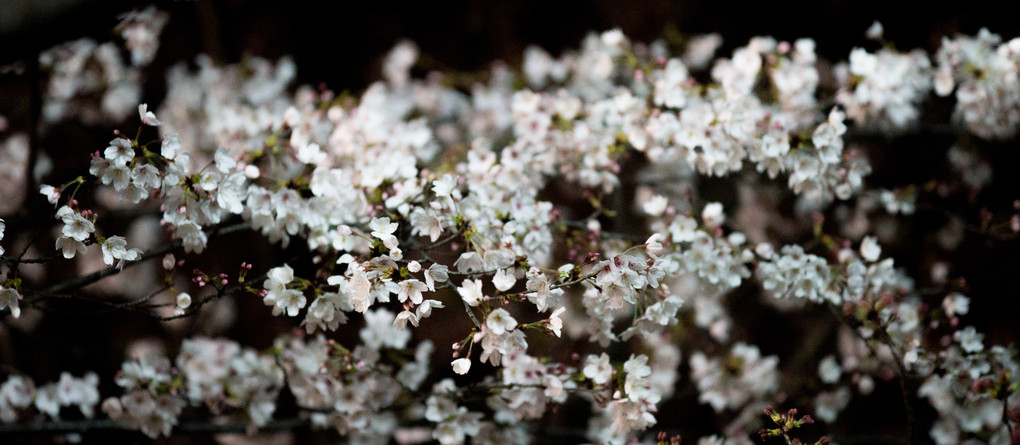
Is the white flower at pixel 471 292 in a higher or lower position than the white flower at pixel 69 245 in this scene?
higher

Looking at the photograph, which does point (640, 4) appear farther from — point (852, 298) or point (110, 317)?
point (110, 317)

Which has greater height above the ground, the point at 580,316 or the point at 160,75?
the point at 160,75

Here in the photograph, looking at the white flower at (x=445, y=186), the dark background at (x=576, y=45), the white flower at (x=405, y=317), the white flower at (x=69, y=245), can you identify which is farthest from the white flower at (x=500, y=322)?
the dark background at (x=576, y=45)

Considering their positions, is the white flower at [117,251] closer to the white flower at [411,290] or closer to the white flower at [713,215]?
the white flower at [411,290]

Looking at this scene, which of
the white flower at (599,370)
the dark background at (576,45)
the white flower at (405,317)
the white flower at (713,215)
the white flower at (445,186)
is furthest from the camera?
the dark background at (576,45)

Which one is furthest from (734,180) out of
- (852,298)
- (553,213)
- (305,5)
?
(305,5)

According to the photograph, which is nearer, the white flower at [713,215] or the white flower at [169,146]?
the white flower at [169,146]

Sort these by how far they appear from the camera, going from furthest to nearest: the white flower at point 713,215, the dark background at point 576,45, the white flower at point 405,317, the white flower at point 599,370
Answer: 1. the dark background at point 576,45
2. the white flower at point 713,215
3. the white flower at point 599,370
4. the white flower at point 405,317

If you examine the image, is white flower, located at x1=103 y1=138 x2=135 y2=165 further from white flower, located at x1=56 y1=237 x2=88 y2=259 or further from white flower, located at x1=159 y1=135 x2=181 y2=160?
white flower, located at x1=56 y1=237 x2=88 y2=259

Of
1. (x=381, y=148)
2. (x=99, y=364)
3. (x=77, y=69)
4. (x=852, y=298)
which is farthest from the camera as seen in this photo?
(x=99, y=364)
